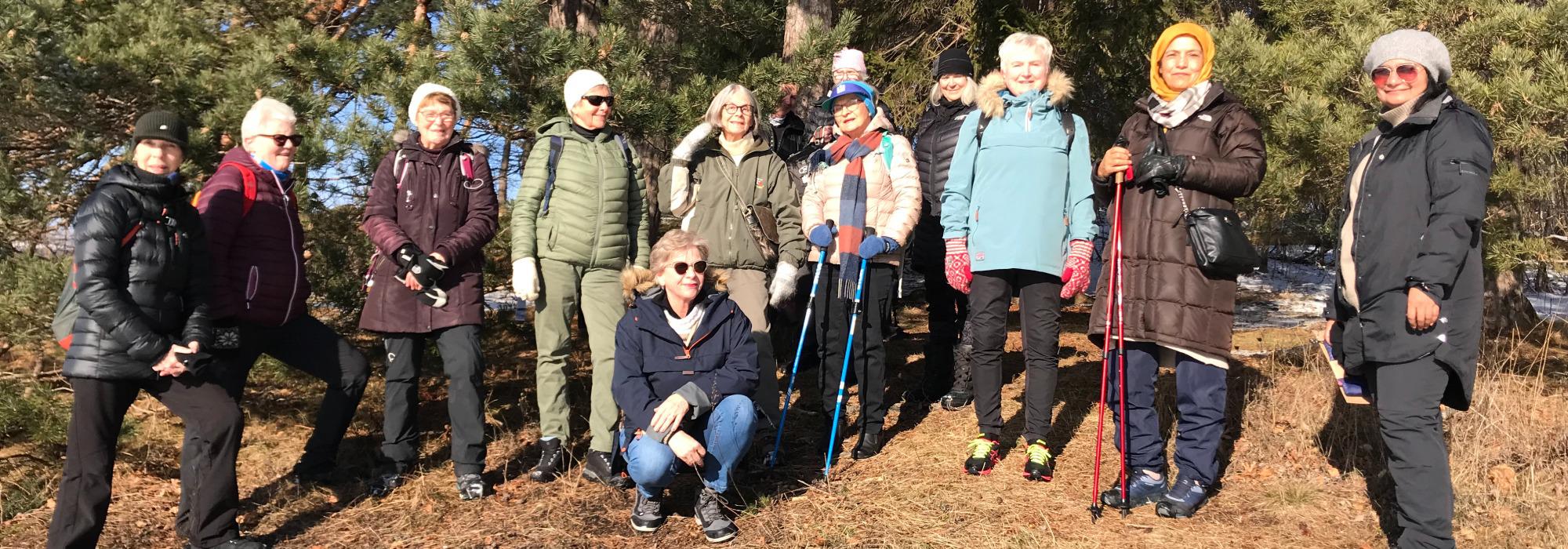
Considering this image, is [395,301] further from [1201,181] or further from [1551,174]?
[1551,174]

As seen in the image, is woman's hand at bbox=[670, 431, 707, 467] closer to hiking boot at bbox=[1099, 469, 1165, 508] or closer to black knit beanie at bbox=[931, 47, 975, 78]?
hiking boot at bbox=[1099, 469, 1165, 508]

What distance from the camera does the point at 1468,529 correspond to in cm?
389

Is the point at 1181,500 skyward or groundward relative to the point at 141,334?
groundward

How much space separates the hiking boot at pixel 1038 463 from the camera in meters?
4.39

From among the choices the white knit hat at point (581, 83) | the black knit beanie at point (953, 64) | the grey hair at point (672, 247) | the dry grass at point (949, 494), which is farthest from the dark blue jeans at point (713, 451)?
the black knit beanie at point (953, 64)

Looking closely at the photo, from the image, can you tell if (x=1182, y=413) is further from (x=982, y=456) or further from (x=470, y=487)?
(x=470, y=487)

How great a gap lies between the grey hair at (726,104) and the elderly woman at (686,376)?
915 mm

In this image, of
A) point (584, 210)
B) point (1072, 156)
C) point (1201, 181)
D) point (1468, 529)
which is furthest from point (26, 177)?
point (1468, 529)

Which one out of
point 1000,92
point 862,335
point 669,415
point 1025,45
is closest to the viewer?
point 669,415

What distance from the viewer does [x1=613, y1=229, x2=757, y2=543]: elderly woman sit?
12.5 ft

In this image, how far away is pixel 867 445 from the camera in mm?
4914

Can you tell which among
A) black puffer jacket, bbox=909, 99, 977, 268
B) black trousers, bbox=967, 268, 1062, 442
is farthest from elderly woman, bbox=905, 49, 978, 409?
black trousers, bbox=967, 268, 1062, 442

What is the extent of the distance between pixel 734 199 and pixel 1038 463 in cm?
189

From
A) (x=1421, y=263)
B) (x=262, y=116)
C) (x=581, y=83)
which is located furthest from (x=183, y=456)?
(x=1421, y=263)
